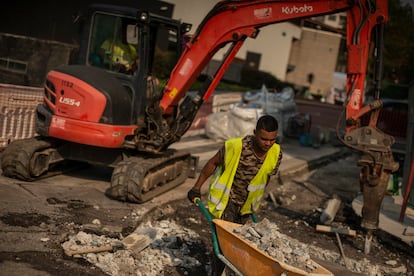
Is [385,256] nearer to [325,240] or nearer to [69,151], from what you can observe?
[325,240]

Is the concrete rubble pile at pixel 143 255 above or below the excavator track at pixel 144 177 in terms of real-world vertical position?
below

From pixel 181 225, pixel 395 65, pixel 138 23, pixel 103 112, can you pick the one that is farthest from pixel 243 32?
pixel 395 65

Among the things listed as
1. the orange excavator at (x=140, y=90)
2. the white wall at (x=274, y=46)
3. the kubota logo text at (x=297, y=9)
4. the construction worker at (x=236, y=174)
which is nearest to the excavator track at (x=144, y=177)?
the orange excavator at (x=140, y=90)

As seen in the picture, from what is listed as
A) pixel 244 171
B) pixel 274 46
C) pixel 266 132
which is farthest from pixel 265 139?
pixel 274 46

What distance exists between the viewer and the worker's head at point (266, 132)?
242 inches

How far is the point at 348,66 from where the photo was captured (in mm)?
9312

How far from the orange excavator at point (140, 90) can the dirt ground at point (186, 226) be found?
2.10ft

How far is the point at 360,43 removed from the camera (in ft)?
30.0

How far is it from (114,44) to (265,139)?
185 inches

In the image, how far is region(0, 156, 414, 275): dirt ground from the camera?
6.74 metres

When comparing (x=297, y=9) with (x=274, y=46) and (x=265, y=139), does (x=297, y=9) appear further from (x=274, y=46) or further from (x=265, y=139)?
(x=274, y=46)

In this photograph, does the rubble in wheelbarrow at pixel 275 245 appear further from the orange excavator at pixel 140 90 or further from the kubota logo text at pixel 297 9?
the kubota logo text at pixel 297 9

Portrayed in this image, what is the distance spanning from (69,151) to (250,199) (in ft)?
15.1

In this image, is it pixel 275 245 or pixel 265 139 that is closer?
pixel 275 245
